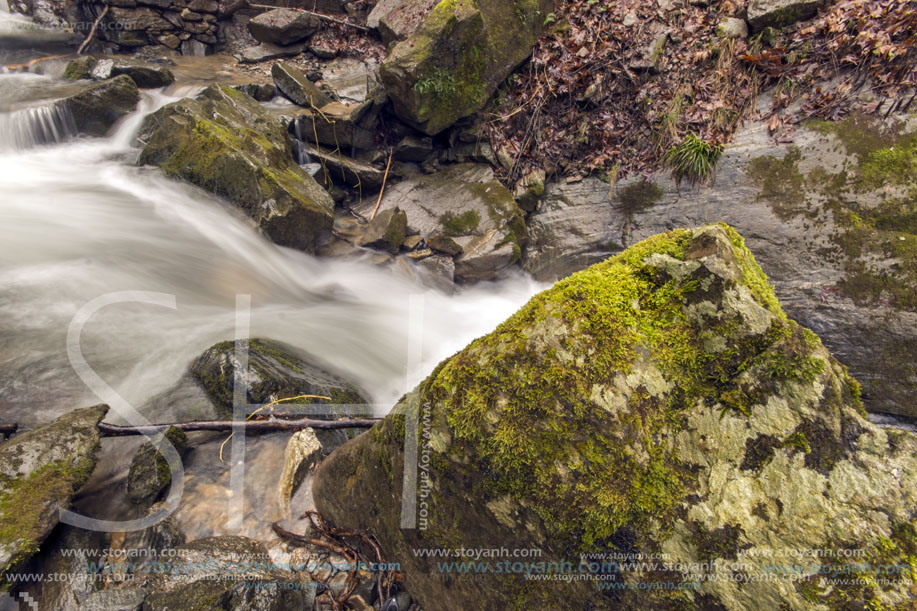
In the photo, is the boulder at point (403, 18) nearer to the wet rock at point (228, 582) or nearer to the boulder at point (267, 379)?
the boulder at point (267, 379)

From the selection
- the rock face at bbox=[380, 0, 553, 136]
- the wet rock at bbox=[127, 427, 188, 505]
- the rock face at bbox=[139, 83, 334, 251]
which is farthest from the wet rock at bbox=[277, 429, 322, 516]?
the rock face at bbox=[380, 0, 553, 136]

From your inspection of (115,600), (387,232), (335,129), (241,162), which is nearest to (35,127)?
(241,162)

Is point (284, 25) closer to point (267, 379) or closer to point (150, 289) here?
point (150, 289)

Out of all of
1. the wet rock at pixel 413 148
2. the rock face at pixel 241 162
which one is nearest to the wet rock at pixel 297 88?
the rock face at pixel 241 162

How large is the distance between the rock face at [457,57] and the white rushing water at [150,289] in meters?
3.38

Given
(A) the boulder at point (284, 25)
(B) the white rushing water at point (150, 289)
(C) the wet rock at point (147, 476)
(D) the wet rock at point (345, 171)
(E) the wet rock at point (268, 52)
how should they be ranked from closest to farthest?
(C) the wet rock at point (147, 476) → (B) the white rushing water at point (150, 289) → (D) the wet rock at point (345, 171) → (A) the boulder at point (284, 25) → (E) the wet rock at point (268, 52)

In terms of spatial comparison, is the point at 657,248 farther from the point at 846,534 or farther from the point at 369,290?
the point at 369,290

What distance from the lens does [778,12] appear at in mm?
6691

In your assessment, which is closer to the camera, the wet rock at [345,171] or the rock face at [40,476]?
the rock face at [40,476]

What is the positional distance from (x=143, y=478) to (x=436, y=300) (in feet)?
16.4

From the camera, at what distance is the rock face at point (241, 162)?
659 centimetres

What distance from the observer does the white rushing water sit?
426 cm

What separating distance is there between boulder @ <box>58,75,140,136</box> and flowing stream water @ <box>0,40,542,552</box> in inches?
9.0

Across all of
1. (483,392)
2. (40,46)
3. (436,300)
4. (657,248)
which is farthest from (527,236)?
(40,46)
